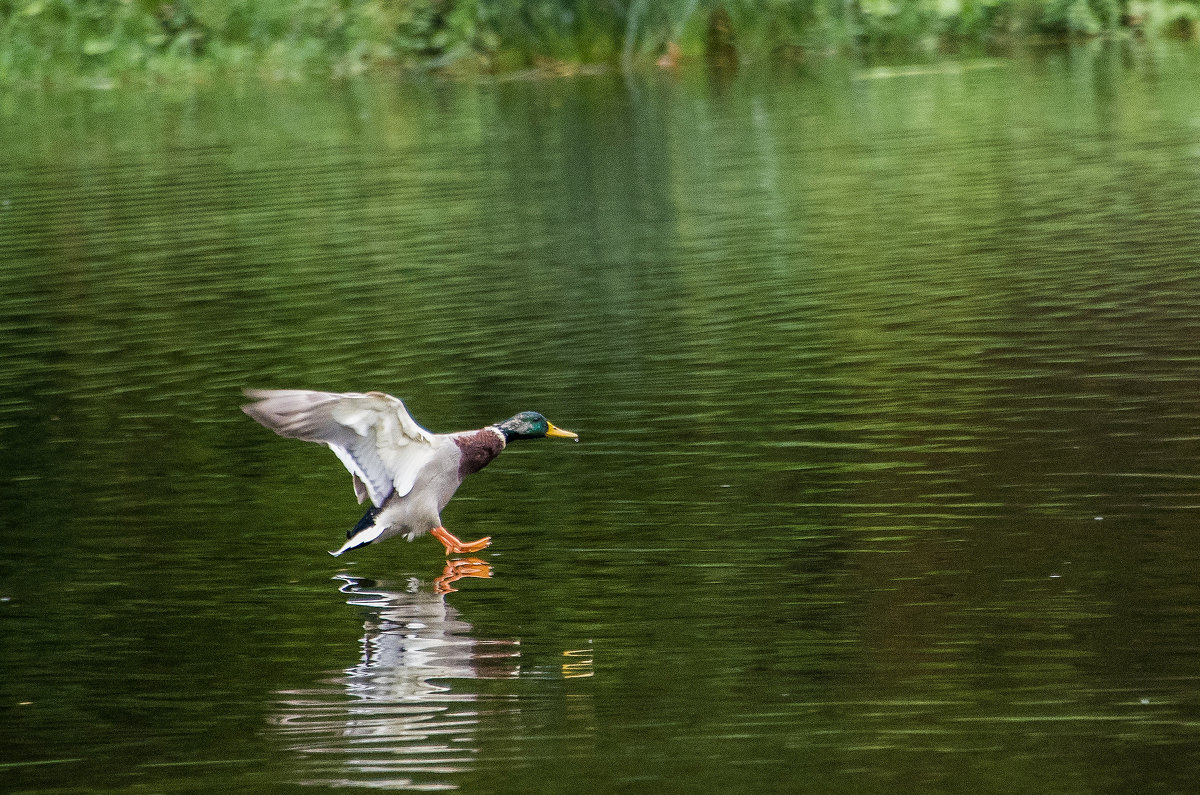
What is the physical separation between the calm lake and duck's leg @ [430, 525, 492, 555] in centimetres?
11

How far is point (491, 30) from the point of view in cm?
3175

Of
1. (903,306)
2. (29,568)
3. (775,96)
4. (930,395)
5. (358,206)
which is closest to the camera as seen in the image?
(29,568)

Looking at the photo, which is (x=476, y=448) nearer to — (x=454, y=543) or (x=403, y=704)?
(x=454, y=543)

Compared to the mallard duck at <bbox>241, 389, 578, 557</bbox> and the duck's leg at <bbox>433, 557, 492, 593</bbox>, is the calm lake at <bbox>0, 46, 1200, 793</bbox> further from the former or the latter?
the mallard duck at <bbox>241, 389, 578, 557</bbox>

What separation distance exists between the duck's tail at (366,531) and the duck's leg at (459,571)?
0.30 metres

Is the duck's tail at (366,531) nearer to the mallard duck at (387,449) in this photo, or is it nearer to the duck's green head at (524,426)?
the mallard duck at (387,449)

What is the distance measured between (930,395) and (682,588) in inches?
119

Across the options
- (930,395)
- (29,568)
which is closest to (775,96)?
(930,395)

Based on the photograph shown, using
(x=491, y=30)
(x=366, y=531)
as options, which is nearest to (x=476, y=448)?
(x=366, y=531)

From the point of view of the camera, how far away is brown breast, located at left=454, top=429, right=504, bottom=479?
7203 mm

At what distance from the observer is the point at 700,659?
19.7 feet

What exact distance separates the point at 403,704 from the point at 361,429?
136cm

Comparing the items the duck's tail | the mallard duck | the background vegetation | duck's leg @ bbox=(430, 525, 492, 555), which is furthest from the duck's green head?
the background vegetation

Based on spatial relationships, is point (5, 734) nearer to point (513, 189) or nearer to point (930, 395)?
point (930, 395)
